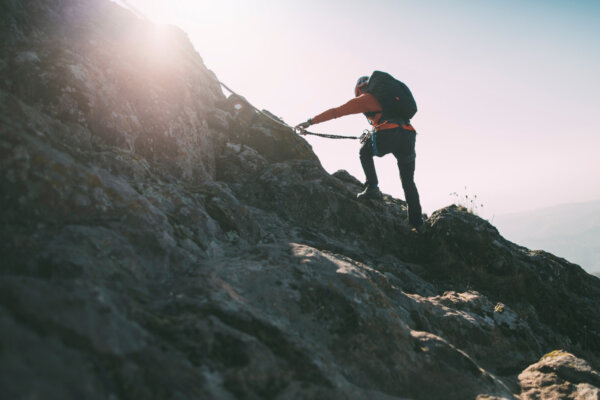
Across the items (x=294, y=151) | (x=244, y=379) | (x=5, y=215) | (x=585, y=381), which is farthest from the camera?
(x=294, y=151)

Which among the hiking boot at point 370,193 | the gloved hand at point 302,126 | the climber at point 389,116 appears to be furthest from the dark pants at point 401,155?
the gloved hand at point 302,126

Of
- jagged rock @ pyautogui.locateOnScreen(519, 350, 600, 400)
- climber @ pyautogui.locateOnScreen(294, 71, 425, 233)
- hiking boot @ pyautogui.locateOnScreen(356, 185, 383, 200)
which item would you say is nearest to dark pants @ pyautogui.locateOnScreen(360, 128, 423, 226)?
climber @ pyautogui.locateOnScreen(294, 71, 425, 233)

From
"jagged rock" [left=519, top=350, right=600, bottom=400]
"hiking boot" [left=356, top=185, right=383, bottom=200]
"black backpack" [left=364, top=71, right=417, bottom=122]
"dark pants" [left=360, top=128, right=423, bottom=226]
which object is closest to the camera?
"jagged rock" [left=519, top=350, right=600, bottom=400]

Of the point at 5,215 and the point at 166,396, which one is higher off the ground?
the point at 5,215

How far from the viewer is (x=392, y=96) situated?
956cm

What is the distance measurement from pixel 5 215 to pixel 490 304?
9.23 m

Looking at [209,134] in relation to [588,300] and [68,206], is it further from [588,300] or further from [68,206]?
[588,300]

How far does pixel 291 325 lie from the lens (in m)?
4.30

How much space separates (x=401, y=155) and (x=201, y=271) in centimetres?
745

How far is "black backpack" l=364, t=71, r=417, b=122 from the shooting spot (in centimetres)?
959

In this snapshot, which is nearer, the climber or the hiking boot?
the climber

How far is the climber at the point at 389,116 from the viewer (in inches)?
379

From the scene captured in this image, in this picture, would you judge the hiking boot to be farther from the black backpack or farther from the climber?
the black backpack

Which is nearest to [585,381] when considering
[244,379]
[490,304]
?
[490,304]
